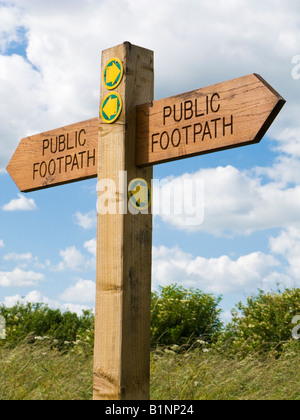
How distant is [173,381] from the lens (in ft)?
18.1

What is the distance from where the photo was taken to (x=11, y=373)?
5.98m

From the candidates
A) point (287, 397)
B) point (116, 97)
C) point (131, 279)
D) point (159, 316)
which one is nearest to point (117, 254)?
point (131, 279)

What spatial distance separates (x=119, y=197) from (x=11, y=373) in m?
3.97

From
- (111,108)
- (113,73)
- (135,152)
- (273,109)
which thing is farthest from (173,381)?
(273,109)

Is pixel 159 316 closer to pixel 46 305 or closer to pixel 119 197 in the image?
pixel 46 305

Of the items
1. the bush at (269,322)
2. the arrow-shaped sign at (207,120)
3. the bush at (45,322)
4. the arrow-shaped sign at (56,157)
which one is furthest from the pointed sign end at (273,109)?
the bush at (45,322)

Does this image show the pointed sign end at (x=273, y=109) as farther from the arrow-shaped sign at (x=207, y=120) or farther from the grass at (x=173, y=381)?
→ the grass at (x=173, y=381)

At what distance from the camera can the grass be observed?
5129 millimetres

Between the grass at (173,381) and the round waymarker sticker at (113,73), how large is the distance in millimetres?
3121

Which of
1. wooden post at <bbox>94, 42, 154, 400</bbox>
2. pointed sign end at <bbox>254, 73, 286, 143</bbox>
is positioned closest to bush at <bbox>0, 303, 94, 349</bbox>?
wooden post at <bbox>94, 42, 154, 400</bbox>

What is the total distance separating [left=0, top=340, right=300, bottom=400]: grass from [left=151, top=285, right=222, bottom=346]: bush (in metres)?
2.60

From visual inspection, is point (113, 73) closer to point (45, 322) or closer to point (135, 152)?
point (135, 152)

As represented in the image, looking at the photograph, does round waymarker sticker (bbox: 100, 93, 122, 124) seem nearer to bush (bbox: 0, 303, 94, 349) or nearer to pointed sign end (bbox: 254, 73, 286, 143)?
pointed sign end (bbox: 254, 73, 286, 143)

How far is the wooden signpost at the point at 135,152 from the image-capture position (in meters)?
2.58
